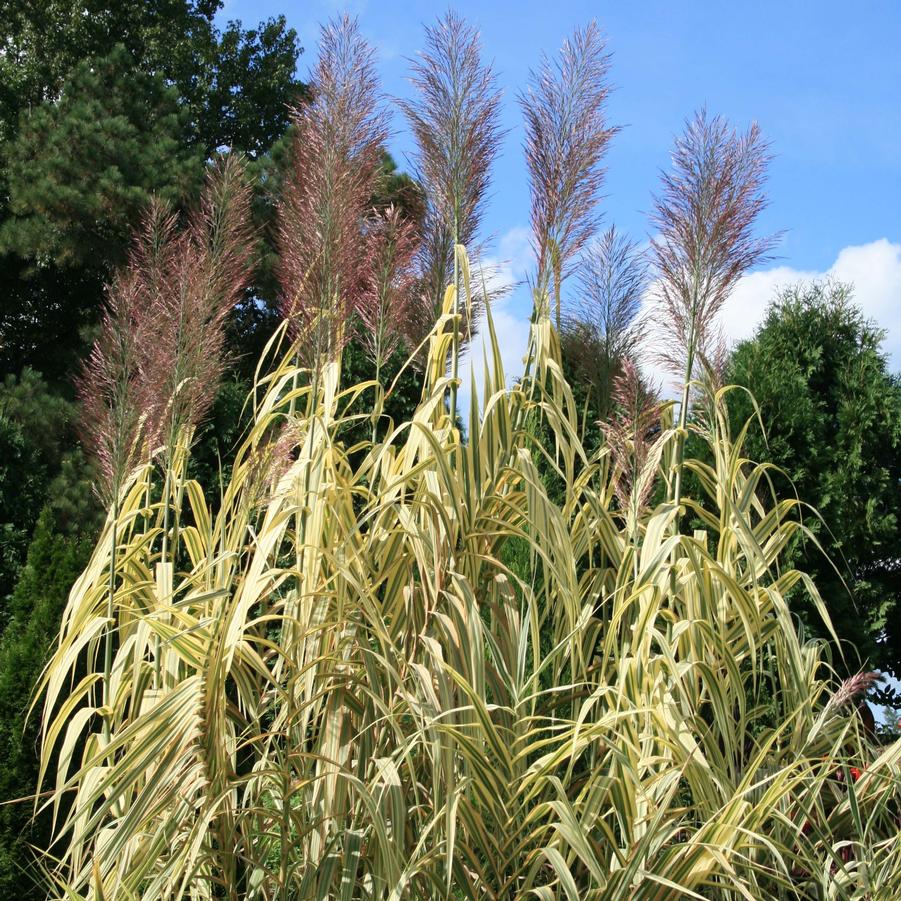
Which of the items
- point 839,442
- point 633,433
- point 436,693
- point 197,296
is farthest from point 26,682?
point 839,442

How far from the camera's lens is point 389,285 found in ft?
8.86

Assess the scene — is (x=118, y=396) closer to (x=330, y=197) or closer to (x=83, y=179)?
(x=330, y=197)

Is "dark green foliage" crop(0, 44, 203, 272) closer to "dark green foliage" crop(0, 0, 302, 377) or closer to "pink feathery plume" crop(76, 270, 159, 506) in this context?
"dark green foliage" crop(0, 0, 302, 377)

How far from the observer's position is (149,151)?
10422 millimetres

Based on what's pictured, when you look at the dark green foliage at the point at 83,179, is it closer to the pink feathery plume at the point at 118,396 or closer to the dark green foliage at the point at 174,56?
the dark green foliage at the point at 174,56

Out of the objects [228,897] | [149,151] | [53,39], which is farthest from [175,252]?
[53,39]

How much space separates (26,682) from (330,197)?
2279mm

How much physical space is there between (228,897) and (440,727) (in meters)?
0.61

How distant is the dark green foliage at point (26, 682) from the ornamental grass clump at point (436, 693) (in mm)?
1060

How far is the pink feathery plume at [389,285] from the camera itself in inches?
104

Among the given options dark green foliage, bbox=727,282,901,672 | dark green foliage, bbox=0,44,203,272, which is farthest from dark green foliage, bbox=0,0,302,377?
dark green foliage, bbox=727,282,901,672

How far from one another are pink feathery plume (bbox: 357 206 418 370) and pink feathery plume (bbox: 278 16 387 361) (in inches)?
10.4

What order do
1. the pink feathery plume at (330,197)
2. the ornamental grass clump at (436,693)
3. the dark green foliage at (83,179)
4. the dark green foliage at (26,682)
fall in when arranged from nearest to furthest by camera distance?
the ornamental grass clump at (436,693) → the pink feathery plume at (330,197) → the dark green foliage at (26,682) → the dark green foliage at (83,179)

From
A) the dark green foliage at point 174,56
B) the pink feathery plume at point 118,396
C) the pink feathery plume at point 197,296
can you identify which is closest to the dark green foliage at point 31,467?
the pink feathery plume at point 118,396
